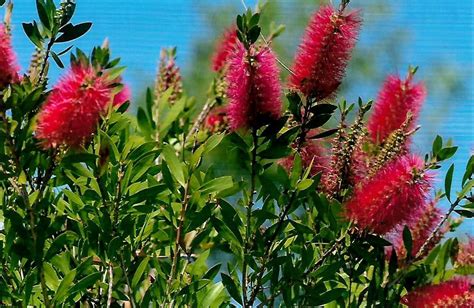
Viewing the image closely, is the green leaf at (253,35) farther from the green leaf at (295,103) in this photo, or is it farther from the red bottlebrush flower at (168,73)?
the red bottlebrush flower at (168,73)

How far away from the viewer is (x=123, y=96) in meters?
1.33

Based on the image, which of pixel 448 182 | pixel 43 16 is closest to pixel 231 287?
pixel 448 182

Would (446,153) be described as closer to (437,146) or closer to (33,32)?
(437,146)

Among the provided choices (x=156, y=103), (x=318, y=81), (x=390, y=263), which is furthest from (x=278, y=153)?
(x=156, y=103)

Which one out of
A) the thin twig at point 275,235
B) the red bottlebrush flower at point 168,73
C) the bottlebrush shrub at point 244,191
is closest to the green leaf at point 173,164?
the bottlebrush shrub at point 244,191

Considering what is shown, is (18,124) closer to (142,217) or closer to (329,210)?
(142,217)

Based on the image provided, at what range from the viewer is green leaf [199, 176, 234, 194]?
1.02 m

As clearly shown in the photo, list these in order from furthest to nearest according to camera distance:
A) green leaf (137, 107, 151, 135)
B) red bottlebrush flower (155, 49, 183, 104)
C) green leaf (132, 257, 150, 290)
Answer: red bottlebrush flower (155, 49, 183, 104) → green leaf (137, 107, 151, 135) → green leaf (132, 257, 150, 290)

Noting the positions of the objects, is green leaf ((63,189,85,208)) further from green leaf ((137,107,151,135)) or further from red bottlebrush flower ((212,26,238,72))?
red bottlebrush flower ((212,26,238,72))

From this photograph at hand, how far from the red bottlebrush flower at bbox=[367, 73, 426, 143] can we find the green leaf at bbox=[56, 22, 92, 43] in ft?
1.20

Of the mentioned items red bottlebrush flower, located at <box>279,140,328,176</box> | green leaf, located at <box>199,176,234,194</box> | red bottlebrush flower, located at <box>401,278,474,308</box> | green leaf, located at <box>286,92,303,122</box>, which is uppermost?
green leaf, located at <box>286,92,303,122</box>

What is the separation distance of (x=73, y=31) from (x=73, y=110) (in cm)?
20

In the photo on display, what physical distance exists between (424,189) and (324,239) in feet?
0.55

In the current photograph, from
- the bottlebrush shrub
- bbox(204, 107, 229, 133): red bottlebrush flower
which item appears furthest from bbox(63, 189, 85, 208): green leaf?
bbox(204, 107, 229, 133): red bottlebrush flower
